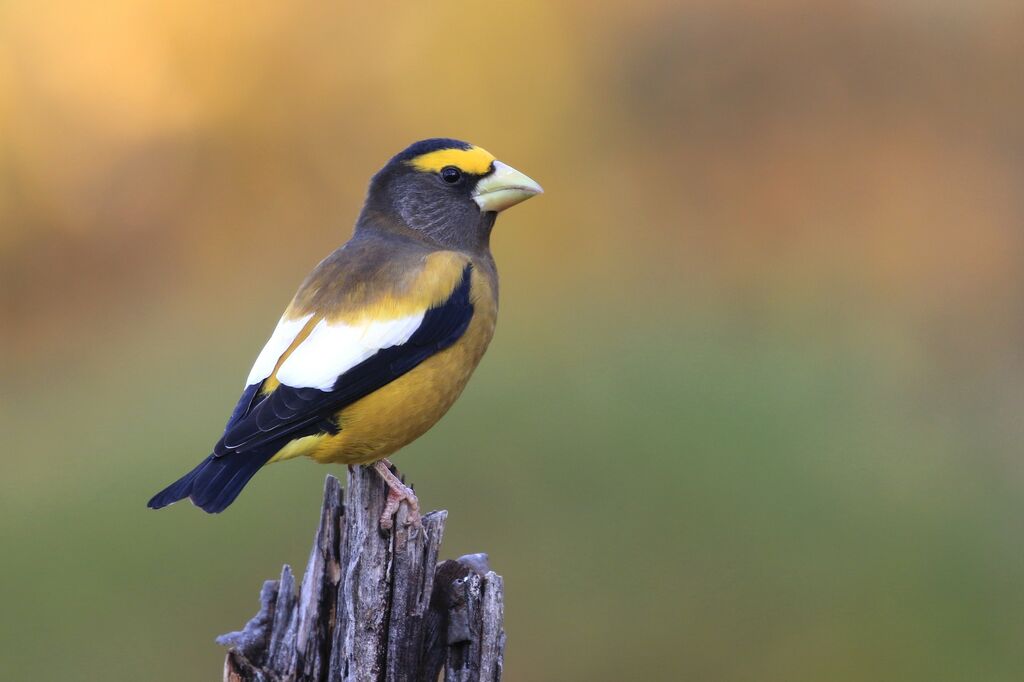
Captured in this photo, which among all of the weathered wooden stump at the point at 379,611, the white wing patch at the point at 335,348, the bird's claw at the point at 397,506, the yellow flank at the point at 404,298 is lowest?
the weathered wooden stump at the point at 379,611

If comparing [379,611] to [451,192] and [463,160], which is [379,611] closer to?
[451,192]

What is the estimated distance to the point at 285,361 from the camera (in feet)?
14.1

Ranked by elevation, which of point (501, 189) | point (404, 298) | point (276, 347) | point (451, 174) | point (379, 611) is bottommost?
point (379, 611)

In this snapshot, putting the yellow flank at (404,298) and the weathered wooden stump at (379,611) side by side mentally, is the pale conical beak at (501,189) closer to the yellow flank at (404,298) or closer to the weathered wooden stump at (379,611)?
the yellow flank at (404,298)

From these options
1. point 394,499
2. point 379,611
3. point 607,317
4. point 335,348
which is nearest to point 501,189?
point 335,348

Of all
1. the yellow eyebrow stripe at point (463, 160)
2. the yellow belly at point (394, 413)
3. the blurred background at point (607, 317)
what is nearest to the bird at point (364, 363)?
the yellow belly at point (394, 413)

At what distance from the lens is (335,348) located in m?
4.28

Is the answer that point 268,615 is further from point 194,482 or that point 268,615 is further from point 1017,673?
point 1017,673

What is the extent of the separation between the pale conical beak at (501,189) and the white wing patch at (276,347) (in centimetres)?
90

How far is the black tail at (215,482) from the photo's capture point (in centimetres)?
398

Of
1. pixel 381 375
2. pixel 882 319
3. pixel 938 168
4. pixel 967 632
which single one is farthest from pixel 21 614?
pixel 938 168

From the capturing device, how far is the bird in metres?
4.13

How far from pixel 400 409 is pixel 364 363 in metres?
0.19

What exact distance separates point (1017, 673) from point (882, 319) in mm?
3680
